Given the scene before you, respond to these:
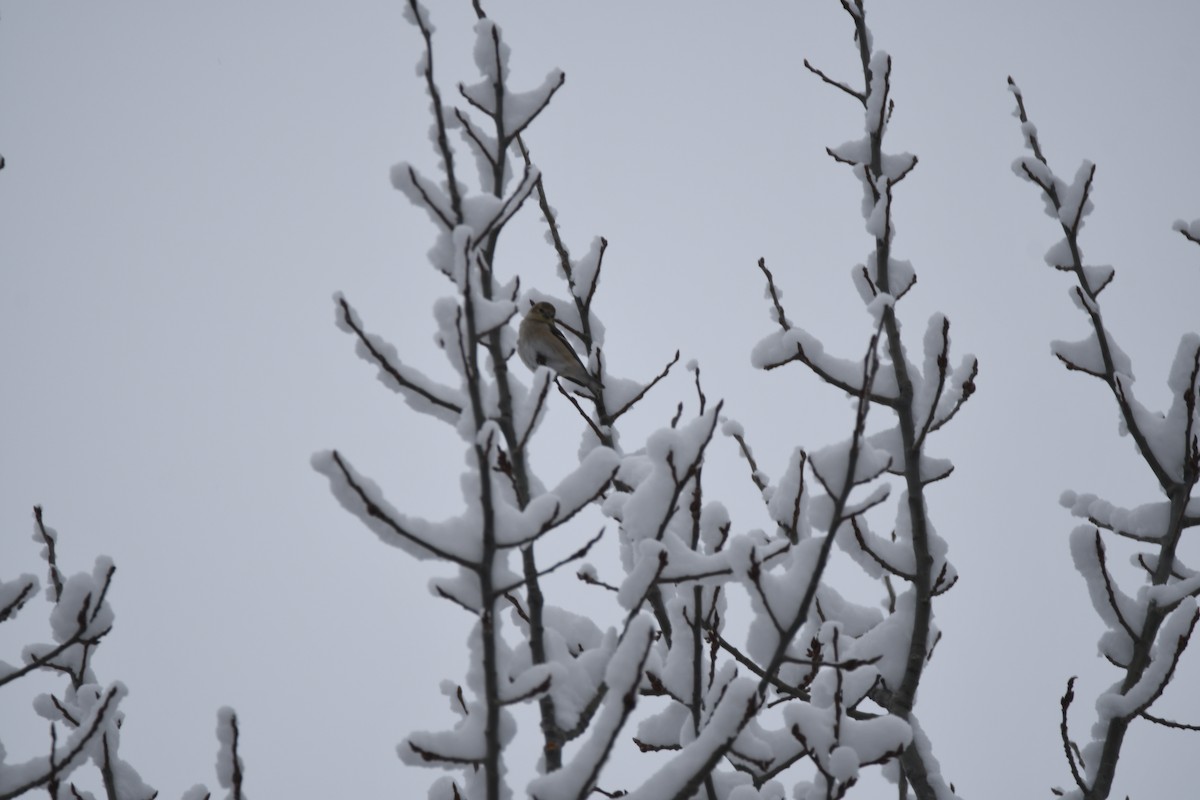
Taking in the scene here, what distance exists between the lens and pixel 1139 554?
9.62 ft

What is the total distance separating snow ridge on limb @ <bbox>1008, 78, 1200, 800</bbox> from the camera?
2.59 meters

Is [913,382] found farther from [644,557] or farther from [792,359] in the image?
[644,557]

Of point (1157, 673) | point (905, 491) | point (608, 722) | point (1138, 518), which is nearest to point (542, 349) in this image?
point (905, 491)

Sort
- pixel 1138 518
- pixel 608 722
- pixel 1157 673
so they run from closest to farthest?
pixel 608 722
pixel 1157 673
pixel 1138 518

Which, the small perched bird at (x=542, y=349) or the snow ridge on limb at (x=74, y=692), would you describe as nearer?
the snow ridge on limb at (x=74, y=692)

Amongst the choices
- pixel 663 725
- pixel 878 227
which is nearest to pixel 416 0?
pixel 878 227

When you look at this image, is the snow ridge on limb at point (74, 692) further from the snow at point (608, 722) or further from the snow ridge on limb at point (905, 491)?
the snow ridge on limb at point (905, 491)

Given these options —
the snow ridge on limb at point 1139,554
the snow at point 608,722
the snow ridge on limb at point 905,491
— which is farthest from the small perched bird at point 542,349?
the snow at point 608,722

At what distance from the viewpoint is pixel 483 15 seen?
2379mm

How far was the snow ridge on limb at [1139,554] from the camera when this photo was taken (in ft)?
8.50

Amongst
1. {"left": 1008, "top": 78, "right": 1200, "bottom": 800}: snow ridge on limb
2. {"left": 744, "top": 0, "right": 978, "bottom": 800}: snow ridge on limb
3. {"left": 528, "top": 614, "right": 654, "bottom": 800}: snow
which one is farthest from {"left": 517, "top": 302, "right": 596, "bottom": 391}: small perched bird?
{"left": 528, "top": 614, "right": 654, "bottom": 800}: snow

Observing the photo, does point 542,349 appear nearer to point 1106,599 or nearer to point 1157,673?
point 1106,599

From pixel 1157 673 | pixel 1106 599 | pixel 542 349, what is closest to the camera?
pixel 1157 673

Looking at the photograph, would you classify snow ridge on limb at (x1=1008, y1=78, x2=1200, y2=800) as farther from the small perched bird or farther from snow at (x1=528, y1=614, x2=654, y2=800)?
the small perched bird
